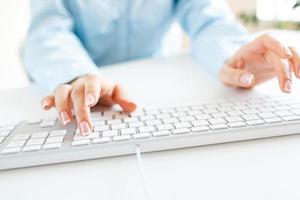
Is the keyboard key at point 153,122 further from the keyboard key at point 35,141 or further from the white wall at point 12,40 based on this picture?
the white wall at point 12,40

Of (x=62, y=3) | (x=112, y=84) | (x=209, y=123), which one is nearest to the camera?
(x=209, y=123)

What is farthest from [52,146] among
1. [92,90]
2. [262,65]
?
[262,65]

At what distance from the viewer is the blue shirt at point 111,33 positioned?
2.04 ft

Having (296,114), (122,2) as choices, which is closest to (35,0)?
(122,2)

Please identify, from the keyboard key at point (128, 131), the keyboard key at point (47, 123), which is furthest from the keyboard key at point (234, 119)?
the keyboard key at point (47, 123)

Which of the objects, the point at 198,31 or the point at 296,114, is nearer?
the point at 296,114

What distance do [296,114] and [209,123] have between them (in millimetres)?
96

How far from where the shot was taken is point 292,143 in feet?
1.14

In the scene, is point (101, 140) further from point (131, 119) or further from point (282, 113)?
point (282, 113)

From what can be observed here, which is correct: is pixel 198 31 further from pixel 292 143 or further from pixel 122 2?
pixel 292 143

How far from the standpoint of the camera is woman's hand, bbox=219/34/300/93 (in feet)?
1.51

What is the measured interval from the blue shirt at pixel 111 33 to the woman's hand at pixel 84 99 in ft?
0.20

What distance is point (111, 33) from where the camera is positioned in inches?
32.6

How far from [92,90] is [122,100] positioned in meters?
0.04
